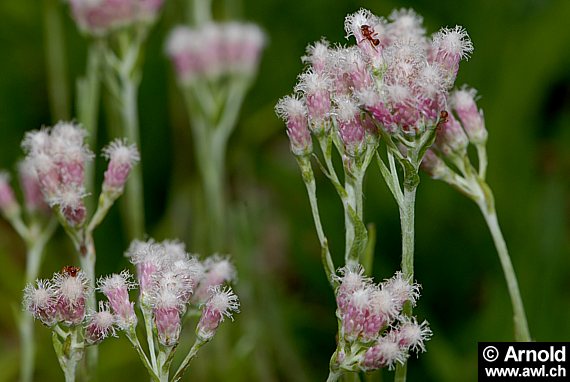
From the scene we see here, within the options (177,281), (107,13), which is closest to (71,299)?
(177,281)

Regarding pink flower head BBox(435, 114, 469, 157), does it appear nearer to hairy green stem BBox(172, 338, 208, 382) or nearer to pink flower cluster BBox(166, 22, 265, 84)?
hairy green stem BBox(172, 338, 208, 382)

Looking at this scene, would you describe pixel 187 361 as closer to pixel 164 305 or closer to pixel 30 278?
pixel 164 305

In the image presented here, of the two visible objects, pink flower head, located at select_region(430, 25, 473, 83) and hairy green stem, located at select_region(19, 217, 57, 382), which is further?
hairy green stem, located at select_region(19, 217, 57, 382)

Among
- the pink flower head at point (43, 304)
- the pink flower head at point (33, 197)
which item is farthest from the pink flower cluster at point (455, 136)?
the pink flower head at point (33, 197)

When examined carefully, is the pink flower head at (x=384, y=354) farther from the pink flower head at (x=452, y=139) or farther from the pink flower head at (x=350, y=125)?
the pink flower head at (x=452, y=139)

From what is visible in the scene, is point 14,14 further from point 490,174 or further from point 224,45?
point 490,174

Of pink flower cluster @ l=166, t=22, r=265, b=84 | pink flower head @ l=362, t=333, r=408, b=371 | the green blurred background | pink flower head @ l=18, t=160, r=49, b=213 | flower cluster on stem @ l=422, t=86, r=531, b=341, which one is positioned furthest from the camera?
pink flower cluster @ l=166, t=22, r=265, b=84

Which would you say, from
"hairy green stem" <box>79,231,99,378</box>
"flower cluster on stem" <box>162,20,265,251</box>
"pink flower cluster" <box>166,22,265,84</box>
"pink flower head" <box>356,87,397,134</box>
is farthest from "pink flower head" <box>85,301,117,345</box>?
"pink flower cluster" <box>166,22,265,84</box>
